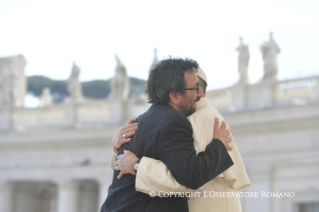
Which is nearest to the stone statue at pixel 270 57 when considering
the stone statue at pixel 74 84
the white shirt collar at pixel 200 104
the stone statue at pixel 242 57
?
the stone statue at pixel 242 57

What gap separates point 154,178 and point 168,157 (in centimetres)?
13

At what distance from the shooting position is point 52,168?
2117 cm

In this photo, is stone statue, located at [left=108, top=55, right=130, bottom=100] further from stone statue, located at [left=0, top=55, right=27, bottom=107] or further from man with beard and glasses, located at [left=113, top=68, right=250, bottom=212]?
man with beard and glasses, located at [left=113, top=68, right=250, bottom=212]

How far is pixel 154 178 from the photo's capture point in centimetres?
324

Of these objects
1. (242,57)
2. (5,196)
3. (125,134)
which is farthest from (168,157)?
(5,196)

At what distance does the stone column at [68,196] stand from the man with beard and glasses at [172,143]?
17.4 metres

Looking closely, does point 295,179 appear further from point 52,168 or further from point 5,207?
point 5,207

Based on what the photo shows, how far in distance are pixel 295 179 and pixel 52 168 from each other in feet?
27.4

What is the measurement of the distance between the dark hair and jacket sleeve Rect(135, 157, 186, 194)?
1.20 feet

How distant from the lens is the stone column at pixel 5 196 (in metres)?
22.0

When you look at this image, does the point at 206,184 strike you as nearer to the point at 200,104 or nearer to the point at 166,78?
the point at 200,104

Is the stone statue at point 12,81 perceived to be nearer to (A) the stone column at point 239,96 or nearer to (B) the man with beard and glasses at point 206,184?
(A) the stone column at point 239,96

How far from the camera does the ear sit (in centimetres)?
344

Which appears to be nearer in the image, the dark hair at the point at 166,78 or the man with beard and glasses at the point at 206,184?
the man with beard and glasses at the point at 206,184
